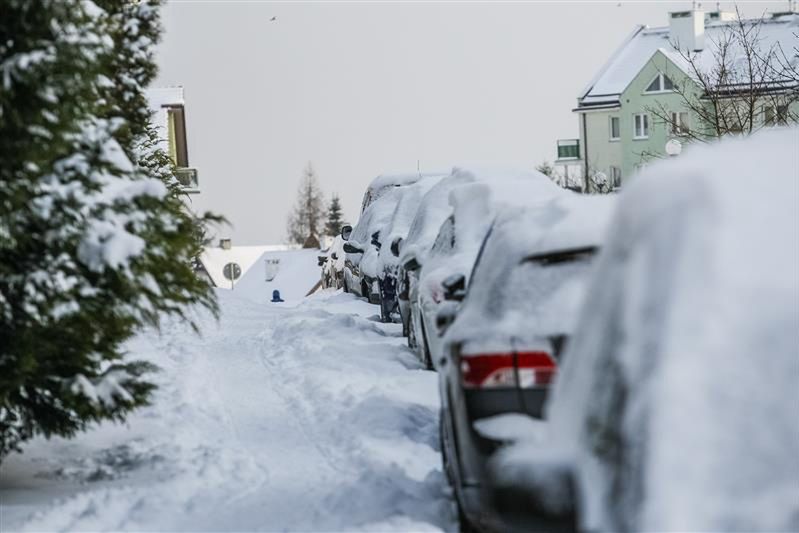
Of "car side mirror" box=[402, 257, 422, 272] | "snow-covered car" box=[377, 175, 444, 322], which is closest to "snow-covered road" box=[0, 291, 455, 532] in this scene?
"car side mirror" box=[402, 257, 422, 272]

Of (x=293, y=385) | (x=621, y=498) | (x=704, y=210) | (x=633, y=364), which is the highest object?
(x=704, y=210)

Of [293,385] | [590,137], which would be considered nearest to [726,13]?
[590,137]

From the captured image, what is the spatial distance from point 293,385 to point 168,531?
5.88m

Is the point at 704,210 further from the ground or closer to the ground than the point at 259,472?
further from the ground

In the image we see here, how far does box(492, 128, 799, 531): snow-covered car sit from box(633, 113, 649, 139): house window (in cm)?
7037

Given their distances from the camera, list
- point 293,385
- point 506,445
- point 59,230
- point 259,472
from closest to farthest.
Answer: point 506,445 < point 59,230 < point 259,472 < point 293,385

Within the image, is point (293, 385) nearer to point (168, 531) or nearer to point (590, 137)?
point (168, 531)

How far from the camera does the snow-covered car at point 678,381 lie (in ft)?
15.5

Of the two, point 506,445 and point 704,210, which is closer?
point 704,210

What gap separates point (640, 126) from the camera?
75750mm

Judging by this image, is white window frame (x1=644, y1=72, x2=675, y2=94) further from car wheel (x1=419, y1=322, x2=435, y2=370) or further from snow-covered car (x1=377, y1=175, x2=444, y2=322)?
car wheel (x1=419, y1=322, x2=435, y2=370)

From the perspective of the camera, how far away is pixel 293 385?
14.6m

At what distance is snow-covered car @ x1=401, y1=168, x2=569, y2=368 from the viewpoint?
14.0m

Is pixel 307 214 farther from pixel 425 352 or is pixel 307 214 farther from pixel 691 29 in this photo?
pixel 425 352
